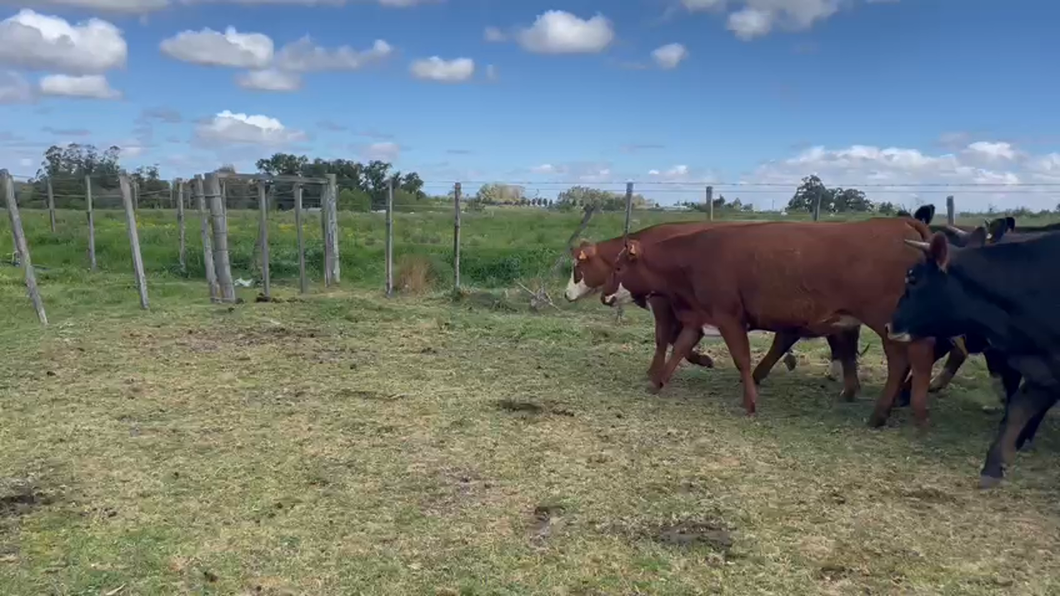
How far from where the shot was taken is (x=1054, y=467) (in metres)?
5.87

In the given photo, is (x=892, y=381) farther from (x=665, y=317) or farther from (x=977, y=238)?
(x=665, y=317)

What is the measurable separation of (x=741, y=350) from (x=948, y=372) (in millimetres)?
1875

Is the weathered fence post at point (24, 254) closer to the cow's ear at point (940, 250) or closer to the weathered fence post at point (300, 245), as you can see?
the weathered fence post at point (300, 245)

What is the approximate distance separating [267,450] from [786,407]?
4081 mm

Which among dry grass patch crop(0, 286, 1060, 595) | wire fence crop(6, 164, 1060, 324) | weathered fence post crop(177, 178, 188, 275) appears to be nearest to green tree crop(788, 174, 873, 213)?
wire fence crop(6, 164, 1060, 324)

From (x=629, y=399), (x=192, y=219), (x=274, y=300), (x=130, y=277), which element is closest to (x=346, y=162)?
(x=192, y=219)

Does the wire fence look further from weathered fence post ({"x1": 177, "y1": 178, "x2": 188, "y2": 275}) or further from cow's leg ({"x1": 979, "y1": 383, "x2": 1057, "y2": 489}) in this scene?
cow's leg ({"x1": 979, "y1": 383, "x2": 1057, "y2": 489})

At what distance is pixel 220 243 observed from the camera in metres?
13.2

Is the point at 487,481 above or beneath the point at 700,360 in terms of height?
beneath

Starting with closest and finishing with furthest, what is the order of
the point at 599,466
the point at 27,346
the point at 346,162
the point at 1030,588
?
the point at 1030,588 → the point at 599,466 → the point at 27,346 → the point at 346,162

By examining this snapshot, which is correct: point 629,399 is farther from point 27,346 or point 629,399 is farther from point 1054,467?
point 27,346

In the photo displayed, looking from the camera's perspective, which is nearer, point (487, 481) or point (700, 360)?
point (487, 481)

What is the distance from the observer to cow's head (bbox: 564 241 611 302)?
29.6 ft

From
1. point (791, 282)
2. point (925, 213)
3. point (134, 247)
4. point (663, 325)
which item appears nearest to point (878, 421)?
point (791, 282)
